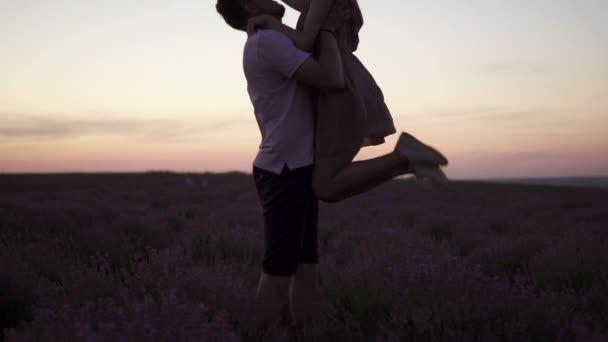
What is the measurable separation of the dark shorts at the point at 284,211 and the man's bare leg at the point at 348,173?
0.08m

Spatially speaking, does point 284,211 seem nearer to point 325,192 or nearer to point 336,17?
point 325,192

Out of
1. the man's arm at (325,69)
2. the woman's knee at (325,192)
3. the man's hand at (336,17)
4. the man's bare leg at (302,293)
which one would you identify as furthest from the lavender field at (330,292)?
the man's hand at (336,17)

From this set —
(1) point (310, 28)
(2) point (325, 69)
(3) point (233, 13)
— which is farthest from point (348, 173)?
(3) point (233, 13)

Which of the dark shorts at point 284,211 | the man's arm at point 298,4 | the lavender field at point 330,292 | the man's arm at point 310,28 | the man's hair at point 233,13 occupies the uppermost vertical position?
the man's arm at point 298,4

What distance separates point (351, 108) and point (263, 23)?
56cm

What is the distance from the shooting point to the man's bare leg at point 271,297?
2.69m

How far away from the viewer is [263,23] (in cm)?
249

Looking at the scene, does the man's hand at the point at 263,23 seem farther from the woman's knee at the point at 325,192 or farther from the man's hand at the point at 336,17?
the woman's knee at the point at 325,192

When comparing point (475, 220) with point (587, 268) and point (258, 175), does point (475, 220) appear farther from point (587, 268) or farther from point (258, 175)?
point (258, 175)

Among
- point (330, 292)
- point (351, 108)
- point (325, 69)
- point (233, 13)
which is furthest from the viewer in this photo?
point (330, 292)

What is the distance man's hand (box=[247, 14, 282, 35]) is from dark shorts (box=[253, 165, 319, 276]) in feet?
2.10

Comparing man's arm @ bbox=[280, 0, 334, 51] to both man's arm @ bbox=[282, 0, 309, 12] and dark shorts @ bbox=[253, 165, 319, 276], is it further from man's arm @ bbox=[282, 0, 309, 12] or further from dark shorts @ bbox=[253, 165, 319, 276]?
dark shorts @ bbox=[253, 165, 319, 276]

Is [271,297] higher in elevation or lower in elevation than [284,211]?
lower

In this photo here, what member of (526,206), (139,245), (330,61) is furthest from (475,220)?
(330,61)
